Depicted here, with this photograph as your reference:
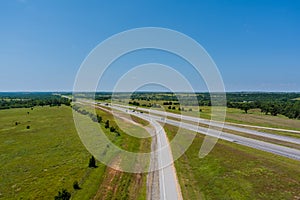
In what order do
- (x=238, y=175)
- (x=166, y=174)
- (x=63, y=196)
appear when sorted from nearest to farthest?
(x=63, y=196)
(x=238, y=175)
(x=166, y=174)

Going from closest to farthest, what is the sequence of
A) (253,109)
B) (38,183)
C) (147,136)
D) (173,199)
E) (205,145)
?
(173,199), (38,183), (205,145), (147,136), (253,109)

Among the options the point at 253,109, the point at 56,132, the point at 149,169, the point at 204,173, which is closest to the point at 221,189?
the point at 204,173

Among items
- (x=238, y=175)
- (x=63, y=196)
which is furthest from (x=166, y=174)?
(x=63, y=196)

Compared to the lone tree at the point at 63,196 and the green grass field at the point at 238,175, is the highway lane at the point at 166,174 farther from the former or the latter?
the lone tree at the point at 63,196

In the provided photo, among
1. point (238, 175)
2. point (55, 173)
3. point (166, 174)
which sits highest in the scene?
point (238, 175)

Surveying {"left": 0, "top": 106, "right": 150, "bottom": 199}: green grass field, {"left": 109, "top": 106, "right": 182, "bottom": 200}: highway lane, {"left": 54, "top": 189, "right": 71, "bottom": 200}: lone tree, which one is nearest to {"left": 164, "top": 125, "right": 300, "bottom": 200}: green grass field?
{"left": 109, "top": 106, "right": 182, "bottom": 200}: highway lane

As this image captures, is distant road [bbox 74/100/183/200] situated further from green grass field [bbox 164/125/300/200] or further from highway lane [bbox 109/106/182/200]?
green grass field [bbox 164/125/300/200]

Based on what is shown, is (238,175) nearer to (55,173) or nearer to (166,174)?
(166,174)

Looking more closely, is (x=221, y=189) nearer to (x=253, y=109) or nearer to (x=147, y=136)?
(x=147, y=136)
